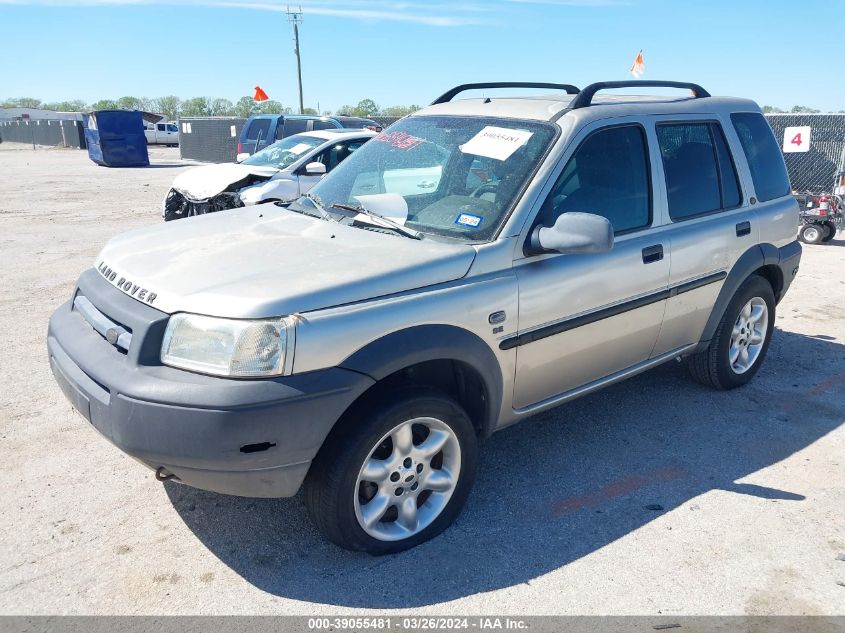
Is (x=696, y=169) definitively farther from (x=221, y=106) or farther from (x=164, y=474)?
(x=221, y=106)

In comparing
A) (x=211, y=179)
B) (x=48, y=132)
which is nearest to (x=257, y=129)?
(x=211, y=179)

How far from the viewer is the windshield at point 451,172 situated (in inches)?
135

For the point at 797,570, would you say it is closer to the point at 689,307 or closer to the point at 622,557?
the point at 622,557

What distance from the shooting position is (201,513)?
11.2 ft

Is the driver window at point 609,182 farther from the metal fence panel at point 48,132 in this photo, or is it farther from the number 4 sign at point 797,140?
the metal fence panel at point 48,132

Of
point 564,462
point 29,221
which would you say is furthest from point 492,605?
point 29,221

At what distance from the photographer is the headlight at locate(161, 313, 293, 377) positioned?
262 centimetres

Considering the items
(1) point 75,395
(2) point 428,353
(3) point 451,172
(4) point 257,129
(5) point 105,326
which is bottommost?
(1) point 75,395

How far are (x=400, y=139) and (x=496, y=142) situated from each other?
71 centimetres

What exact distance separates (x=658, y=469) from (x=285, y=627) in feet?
7.38

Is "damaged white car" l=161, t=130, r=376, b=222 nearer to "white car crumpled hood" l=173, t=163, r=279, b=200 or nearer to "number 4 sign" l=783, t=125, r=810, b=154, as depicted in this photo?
"white car crumpled hood" l=173, t=163, r=279, b=200

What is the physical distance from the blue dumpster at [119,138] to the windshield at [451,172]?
27.2 metres

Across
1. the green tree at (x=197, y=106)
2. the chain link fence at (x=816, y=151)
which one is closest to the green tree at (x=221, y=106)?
the green tree at (x=197, y=106)

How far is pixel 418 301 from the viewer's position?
9.71ft
